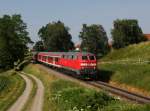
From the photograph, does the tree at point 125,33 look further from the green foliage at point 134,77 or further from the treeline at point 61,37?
the green foliage at point 134,77

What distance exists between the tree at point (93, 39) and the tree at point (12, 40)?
18.3 meters

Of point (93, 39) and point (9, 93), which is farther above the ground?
point (93, 39)

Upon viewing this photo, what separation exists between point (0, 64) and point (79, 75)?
87.5 meters

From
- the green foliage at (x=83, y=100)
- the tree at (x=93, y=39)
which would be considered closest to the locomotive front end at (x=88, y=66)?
the green foliage at (x=83, y=100)

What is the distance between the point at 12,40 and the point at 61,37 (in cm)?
2010

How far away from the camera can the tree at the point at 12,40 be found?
13525 cm

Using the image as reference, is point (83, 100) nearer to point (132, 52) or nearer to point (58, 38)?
point (132, 52)

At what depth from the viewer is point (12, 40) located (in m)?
139

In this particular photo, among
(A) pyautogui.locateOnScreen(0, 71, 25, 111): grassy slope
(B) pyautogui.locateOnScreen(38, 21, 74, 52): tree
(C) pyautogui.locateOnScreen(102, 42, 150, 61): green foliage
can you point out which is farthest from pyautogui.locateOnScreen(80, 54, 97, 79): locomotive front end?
(B) pyautogui.locateOnScreen(38, 21, 74, 52): tree

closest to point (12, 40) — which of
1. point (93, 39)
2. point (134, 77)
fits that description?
point (93, 39)

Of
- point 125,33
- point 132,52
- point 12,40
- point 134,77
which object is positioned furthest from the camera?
point 125,33

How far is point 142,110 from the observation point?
18031 mm

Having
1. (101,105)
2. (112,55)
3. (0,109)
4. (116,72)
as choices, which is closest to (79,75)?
(116,72)

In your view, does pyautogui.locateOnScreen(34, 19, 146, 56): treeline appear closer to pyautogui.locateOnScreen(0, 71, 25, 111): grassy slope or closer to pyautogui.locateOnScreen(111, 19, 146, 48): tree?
pyautogui.locateOnScreen(111, 19, 146, 48): tree
